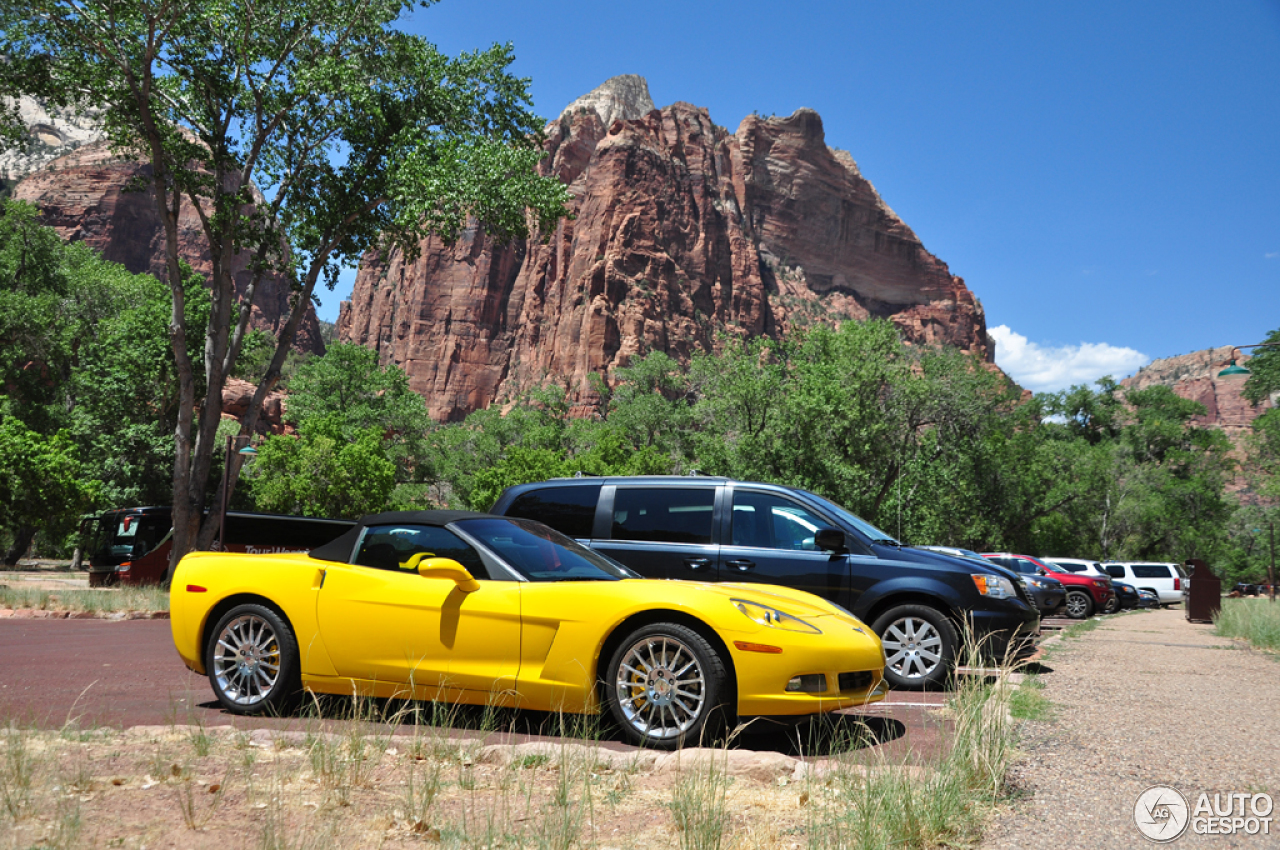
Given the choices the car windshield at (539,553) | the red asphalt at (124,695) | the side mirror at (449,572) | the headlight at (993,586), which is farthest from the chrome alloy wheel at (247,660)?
the headlight at (993,586)

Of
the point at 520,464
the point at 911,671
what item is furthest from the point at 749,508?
the point at 520,464

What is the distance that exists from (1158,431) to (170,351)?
71597 millimetres

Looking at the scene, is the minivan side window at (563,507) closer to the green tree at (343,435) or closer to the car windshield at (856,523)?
the car windshield at (856,523)

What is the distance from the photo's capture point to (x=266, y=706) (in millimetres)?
5617

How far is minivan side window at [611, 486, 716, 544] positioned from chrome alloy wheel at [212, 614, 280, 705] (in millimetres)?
3333

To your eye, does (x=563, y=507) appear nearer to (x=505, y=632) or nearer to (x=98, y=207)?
(x=505, y=632)

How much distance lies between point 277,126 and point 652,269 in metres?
93.1

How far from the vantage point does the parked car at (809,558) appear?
7.76 m

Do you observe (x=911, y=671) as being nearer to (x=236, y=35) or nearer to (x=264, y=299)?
(x=236, y=35)

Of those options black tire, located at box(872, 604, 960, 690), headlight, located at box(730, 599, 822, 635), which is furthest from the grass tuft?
headlight, located at box(730, 599, 822, 635)

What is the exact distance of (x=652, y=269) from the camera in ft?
365

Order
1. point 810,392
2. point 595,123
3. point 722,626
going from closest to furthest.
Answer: point 722,626, point 810,392, point 595,123

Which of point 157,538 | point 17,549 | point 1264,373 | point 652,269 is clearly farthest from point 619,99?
point 157,538

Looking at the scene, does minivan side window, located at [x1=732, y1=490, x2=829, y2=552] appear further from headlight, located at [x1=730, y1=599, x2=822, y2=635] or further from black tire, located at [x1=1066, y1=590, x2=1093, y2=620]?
black tire, located at [x1=1066, y1=590, x2=1093, y2=620]
